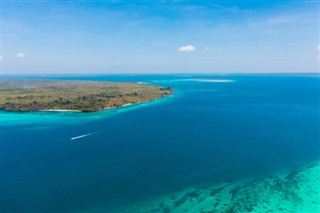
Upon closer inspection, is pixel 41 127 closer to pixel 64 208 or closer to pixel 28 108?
pixel 28 108

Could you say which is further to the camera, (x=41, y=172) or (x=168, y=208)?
(x=41, y=172)

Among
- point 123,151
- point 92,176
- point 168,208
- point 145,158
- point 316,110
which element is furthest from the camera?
point 316,110

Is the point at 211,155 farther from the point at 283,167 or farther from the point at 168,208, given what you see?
the point at 168,208

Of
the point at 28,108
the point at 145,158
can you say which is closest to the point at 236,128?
the point at 145,158

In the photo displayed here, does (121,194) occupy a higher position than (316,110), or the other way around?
(316,110)

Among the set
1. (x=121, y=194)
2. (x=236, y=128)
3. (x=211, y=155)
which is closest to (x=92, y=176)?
(x=121, y=194)

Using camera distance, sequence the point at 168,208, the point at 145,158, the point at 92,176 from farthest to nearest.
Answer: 1. the point at 145,158
2. the point at 92,176
3. the point at 168,208
